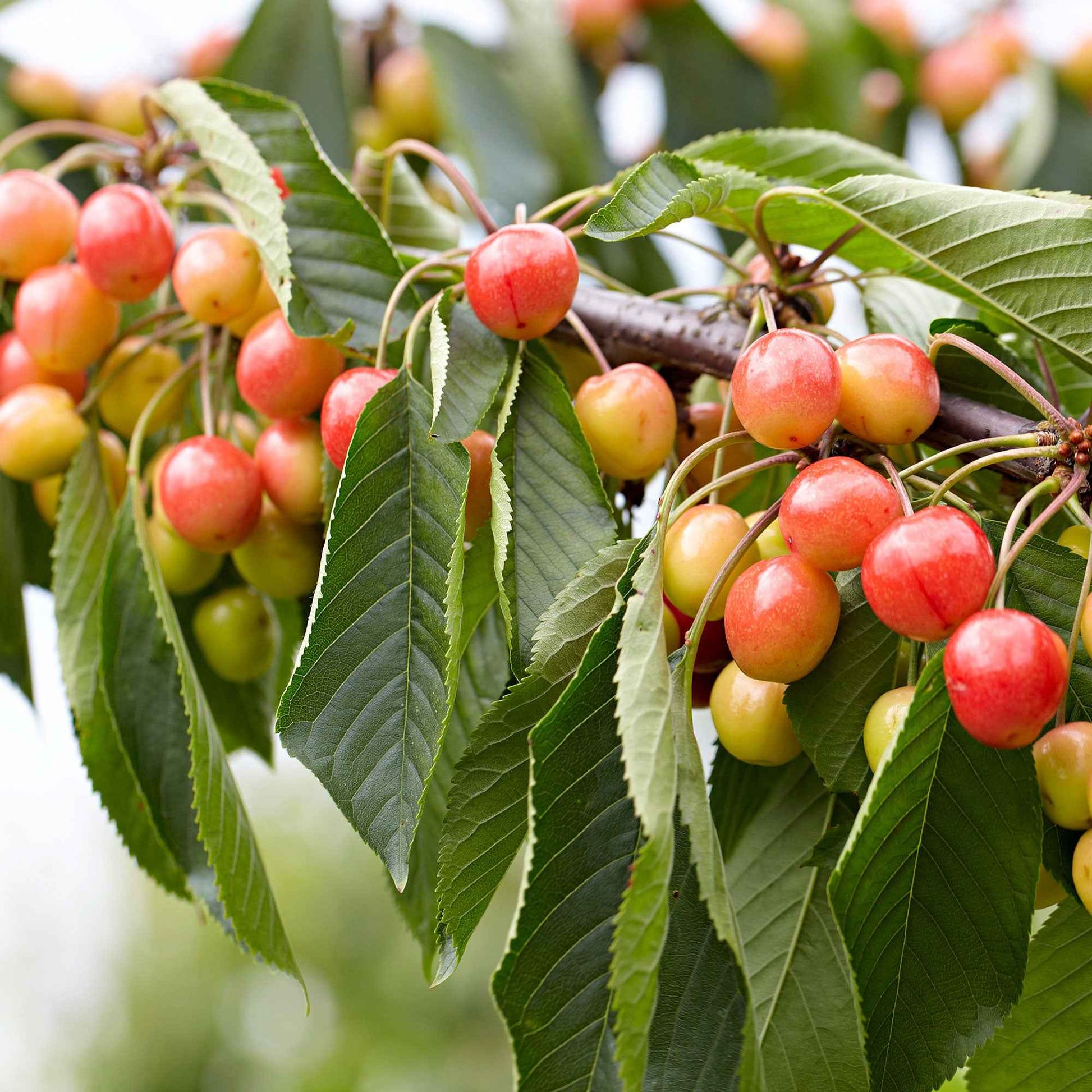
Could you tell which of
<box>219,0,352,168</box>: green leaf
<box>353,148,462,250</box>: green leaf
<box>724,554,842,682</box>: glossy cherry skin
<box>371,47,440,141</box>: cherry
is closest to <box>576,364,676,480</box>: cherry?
<box>724,554,842,682</box>: glossy cherry skin

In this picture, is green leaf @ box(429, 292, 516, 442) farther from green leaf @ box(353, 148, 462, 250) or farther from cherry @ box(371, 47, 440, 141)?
cherry @ box(371, 47, 440, 141)

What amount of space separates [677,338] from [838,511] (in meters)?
0.23

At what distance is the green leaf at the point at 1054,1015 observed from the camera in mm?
506

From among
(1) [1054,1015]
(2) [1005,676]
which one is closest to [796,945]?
(1) [1054,1015]

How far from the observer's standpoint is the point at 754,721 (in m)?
0.51

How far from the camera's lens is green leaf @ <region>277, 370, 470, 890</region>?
19.1 inches

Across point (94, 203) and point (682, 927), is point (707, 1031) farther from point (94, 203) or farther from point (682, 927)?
point (94, 203)

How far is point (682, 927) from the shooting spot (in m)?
0.49

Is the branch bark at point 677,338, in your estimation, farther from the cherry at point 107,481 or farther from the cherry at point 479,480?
the cherry at point 107,481

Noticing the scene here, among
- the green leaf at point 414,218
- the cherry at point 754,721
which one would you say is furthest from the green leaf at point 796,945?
the green leaf at point 414,218

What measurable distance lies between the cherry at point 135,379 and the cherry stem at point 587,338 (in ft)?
0.94

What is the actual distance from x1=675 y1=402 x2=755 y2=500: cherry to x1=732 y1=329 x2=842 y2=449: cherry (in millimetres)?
163

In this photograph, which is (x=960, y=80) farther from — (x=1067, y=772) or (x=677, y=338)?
(x=1067, y=772)

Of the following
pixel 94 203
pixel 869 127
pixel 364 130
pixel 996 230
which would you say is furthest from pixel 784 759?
pixel 869 127
